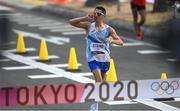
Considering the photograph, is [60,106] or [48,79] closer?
[60,106]

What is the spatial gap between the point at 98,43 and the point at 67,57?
276 inches

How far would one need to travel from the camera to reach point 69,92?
1059 centimetres

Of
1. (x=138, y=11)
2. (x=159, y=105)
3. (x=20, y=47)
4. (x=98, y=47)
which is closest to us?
(x=98, y=47)

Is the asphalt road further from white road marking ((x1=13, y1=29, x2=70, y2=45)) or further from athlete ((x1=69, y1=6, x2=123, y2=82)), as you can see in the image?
athlete ((x1=69, y1=6, x2=123, y2=82))

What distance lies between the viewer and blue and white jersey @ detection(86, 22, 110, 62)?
11.6 metres

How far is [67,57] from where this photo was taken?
18.6 metres

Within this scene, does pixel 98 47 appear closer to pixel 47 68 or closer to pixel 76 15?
pixel 47 68

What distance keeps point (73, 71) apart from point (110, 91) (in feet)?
18.9

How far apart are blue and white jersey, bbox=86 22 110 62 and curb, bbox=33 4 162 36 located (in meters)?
9.58

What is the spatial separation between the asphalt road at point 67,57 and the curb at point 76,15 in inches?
18.2

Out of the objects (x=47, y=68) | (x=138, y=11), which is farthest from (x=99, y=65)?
(x=138, y=11)

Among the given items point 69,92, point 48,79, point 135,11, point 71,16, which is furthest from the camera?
point 71,16

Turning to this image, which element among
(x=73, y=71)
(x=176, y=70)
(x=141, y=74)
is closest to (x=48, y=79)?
(x=73, y=71)

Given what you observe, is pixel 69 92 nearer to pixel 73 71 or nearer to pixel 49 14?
pixel 73 71
